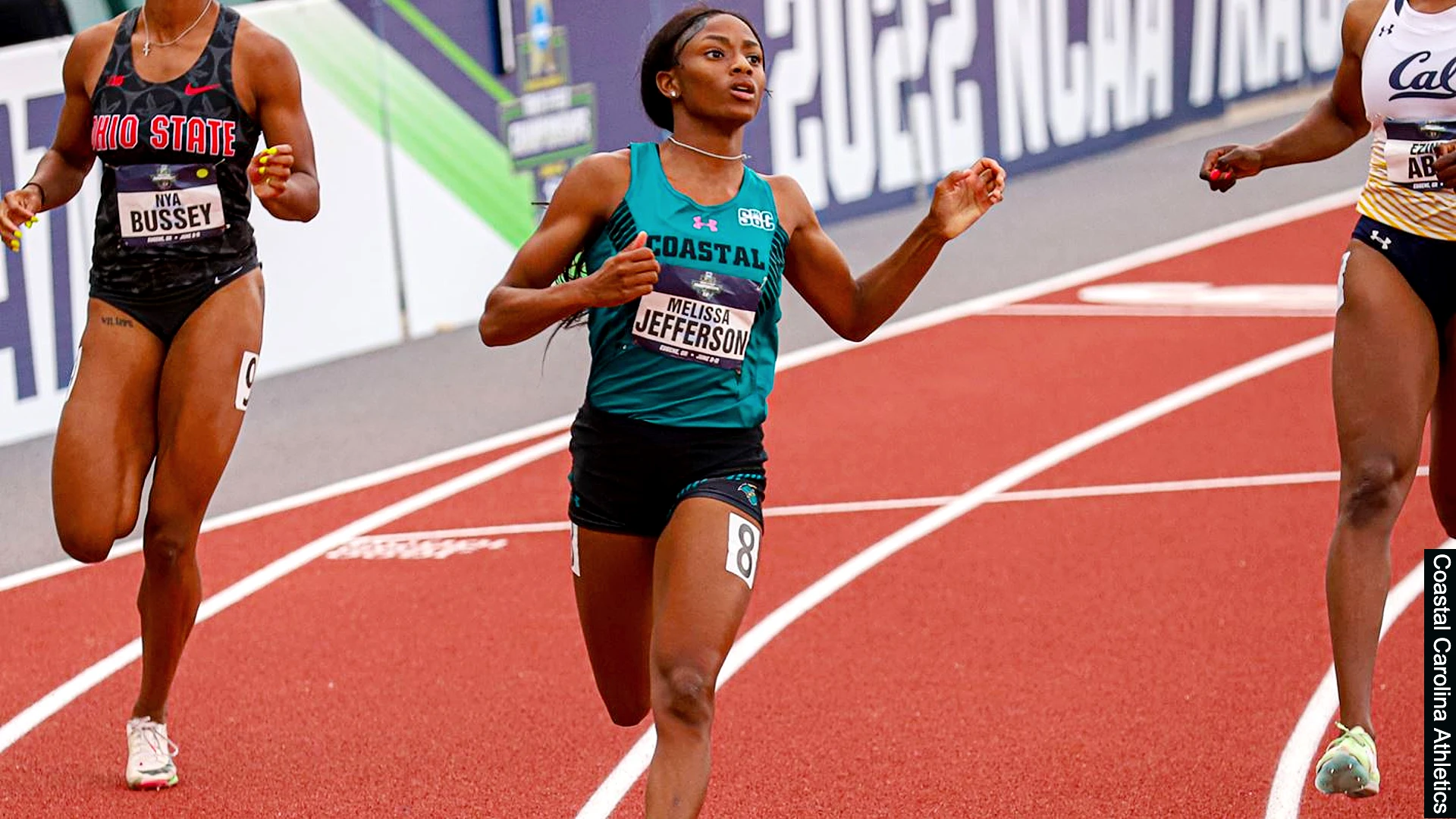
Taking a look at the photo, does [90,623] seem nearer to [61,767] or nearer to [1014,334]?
[61,767]

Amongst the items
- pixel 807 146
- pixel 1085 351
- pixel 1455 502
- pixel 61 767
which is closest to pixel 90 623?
pixel 61 767

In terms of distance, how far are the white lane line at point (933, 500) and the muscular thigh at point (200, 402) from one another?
2.98 metres

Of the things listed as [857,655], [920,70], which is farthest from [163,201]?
[920,70]

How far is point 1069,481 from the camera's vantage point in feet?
30.1

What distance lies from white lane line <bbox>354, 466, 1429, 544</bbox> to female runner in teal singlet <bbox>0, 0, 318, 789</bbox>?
2.94 meters

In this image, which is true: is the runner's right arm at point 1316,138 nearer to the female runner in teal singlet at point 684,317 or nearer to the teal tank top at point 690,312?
the female runner in teal singlet at point 684,317

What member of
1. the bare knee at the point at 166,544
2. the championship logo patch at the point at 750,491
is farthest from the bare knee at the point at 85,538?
the championship logo patch at the point at 750,491

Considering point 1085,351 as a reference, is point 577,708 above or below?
above

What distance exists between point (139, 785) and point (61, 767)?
1.26 feet

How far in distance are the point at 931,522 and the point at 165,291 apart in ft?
12.8

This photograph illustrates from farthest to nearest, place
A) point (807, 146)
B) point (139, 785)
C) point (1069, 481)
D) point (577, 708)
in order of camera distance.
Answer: point (807, 146)
point (1069, 481)
point (577, 708)
point (139, 785)

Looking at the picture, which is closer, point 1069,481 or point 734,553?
point 734,553

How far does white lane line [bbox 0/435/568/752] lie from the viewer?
6512 mm

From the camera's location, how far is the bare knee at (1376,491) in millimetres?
5066
